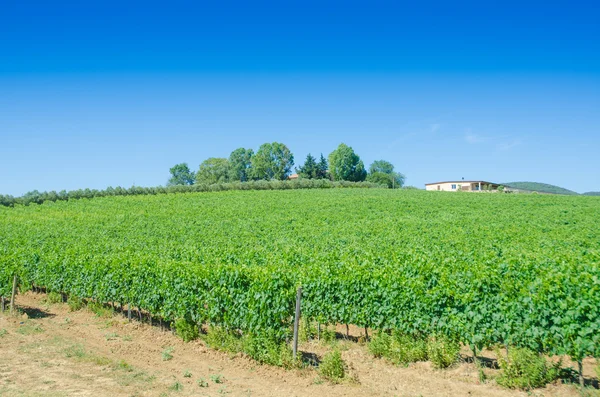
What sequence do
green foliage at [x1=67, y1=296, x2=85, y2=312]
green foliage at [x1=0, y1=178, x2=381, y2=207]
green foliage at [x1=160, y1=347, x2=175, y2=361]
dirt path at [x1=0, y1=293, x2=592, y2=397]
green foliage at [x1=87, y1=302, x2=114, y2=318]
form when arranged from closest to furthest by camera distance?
1. dirt path at [x1=0, y1=293, x2=592, y2=397]
2. green foliage at [x1=160, y1=347, x2=175, y2=361]
3. green foliage at [x1=87, y1=302, x2=114, y2=318]
4. green foliage at [x1=67, y1=296, x2=85, y2=312]
5. green foliage at [x1=0, y1=178, x2=381, y2=207]

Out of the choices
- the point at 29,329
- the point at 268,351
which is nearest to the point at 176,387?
the point at 268,351

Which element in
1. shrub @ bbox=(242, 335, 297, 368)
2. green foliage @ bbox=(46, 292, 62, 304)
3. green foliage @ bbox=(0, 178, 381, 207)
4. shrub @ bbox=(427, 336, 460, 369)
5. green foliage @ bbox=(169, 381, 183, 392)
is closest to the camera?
green foliage @ bbox=(169, 381, 183, 392)

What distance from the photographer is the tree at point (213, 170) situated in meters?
137

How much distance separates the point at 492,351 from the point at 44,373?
41.1 feet

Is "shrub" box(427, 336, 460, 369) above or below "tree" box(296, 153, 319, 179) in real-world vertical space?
below

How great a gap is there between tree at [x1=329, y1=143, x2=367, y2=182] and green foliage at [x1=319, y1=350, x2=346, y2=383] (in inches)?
4532

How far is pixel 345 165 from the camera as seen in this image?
413 feet

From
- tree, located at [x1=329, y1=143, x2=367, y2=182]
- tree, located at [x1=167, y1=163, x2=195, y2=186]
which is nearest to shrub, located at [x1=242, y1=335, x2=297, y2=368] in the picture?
tree, located at [x1=329, y1=143, x2=367, y2=182]

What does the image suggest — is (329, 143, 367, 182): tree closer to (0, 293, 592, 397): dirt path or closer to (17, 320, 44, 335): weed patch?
(17, 320, 44, 335): weed patch

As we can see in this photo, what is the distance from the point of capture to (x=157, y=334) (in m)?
15.0

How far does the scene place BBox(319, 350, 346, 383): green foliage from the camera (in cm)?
1045

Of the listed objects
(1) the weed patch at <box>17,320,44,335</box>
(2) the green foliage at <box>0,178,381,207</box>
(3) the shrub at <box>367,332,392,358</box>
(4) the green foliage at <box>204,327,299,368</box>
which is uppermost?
(2) the green foliage at <box>0,178,381,207</box>

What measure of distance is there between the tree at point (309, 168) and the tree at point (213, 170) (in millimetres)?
31312

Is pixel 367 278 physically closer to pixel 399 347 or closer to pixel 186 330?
pixel 399 347
